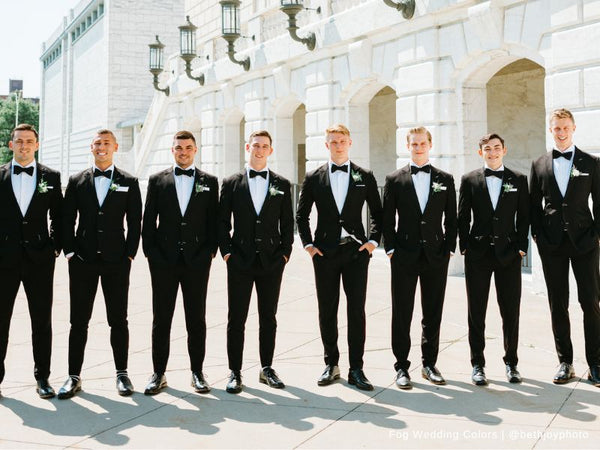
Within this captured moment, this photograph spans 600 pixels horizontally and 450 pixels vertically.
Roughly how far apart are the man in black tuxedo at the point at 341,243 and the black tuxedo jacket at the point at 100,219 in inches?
56.0

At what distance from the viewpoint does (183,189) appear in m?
5.15

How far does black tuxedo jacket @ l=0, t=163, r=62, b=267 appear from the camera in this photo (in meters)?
4.91

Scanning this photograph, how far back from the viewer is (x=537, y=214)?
212 inches

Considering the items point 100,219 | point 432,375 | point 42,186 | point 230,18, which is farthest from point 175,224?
point 230,18

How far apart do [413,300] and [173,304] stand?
6.42 feet

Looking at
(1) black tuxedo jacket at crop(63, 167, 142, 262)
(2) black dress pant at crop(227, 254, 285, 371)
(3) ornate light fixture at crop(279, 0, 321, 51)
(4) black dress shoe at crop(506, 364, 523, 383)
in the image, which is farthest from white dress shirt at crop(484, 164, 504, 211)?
(3) ornate light fixture at crop(279, 0, 321, 51)

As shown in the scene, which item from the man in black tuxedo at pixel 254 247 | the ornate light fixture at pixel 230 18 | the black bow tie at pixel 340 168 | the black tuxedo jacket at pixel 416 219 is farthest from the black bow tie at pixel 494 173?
the ornate light fixture at pixel 230 18

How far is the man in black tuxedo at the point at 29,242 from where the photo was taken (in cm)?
493

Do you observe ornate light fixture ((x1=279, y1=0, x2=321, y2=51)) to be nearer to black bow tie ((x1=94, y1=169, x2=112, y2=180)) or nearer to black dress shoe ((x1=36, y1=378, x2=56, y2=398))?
black bow tie ((x1=94, y1=169, x2=112, y2=180))

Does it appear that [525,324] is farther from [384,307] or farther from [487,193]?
[487,193]

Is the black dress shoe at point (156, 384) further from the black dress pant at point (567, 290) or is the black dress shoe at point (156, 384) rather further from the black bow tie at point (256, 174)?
the black dress pant at point (567, 290)

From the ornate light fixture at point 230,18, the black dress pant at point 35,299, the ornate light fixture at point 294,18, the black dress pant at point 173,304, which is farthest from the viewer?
the ornate light fixture at point 230,18

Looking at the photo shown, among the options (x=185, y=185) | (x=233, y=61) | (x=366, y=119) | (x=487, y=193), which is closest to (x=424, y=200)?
(x=487, y=193)

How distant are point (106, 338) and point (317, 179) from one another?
10.4ft
